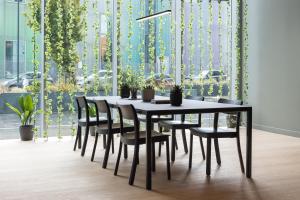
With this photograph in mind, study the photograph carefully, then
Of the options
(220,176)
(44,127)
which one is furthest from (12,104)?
(220,176)

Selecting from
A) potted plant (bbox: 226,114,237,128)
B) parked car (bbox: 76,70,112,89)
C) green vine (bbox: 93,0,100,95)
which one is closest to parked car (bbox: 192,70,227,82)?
potted plant (bbox: 226,114,237,128)

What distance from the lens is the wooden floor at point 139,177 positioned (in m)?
3.30

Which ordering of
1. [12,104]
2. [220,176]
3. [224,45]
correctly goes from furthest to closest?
1. [224,45]
2. [12,104]
3. [220,176]

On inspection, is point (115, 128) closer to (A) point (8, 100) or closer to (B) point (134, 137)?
(B) point (134, 137)

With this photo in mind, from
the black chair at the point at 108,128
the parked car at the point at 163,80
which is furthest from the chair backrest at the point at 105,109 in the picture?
the parked car at the point at 163,80

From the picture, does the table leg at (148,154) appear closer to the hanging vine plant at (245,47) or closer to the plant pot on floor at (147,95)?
the plant pot on floor at (147,95)

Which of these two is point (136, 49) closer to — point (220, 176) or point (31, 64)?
point (31, 64)

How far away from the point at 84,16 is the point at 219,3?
259 centimetres

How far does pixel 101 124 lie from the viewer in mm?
4883

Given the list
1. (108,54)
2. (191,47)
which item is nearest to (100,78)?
(108,54)

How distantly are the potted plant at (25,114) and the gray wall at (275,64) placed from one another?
12.8 feet

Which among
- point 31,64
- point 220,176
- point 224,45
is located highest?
point 224,45

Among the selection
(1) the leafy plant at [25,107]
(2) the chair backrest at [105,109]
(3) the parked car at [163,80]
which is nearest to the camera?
(2) the chair backrest at [105,109]

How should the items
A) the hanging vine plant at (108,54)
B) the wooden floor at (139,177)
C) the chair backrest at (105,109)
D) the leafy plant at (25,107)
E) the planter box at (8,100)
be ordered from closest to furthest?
1. the wooden floor at (139,177)
2. the chair backrest at (105,109)
3. the leafy plant at (25,107)
4. the planter box at (8,100)
5. the hanging vine plant at (108,54)
